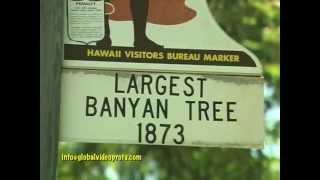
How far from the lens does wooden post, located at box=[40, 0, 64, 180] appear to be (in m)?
2.88

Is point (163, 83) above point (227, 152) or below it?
above

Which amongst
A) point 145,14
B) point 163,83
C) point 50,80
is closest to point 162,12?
point 145,14

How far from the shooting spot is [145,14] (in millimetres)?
3070

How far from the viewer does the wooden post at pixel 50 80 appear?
288cm

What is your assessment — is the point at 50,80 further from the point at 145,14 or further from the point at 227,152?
the point at 227,152

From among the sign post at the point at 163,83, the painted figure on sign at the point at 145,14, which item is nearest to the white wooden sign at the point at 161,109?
the sign post at the point at 163,83

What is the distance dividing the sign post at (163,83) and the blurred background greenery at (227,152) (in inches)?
1.3

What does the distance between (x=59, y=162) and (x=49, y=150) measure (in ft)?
0.20

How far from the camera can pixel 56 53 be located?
296 cm

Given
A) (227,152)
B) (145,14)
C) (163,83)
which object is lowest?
(227,152)

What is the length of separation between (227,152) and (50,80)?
752mm

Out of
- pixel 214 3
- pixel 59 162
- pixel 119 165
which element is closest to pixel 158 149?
pixel 119 165

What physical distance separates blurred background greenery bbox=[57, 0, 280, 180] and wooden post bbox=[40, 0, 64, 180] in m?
0.05

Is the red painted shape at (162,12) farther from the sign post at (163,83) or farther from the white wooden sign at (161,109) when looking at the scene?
the white wooden sign at (161,109)
